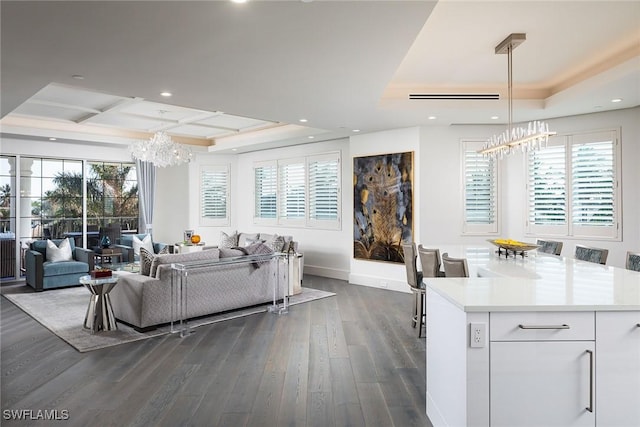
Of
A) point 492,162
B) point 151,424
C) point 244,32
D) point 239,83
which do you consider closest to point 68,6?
point 244,32

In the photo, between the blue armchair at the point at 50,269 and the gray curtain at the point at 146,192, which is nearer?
the blue armchair at the point at 50,269

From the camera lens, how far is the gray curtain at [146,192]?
984cm

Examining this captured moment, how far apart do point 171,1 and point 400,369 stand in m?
3.34

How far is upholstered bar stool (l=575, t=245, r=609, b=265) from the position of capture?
451 cm

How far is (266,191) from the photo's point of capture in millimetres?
10055

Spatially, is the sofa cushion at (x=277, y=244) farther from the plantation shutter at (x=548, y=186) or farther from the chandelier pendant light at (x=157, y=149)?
the plantation shutter at (x=548, y=186)

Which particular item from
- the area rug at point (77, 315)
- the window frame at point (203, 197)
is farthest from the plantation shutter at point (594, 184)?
the window frame at point (203, 197)

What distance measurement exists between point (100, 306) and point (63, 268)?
309cm

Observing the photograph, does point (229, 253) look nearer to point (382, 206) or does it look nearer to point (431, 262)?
point (431, 262)

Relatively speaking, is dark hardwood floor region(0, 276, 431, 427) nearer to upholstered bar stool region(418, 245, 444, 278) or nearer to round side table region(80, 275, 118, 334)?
round side table region(80, 275, 118, 334)

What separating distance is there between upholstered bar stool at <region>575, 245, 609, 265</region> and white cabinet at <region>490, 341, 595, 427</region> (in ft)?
9.50

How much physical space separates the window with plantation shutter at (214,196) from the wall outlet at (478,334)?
29.9 ft

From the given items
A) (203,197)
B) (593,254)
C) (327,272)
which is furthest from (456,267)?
(203,197)

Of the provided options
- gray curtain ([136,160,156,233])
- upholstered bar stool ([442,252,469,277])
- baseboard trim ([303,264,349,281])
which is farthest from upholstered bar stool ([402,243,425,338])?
gray curtain ([136,160,156,233])
